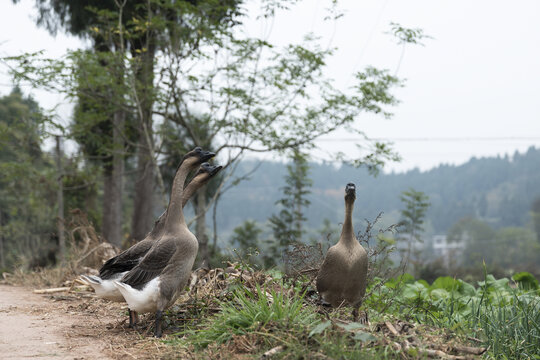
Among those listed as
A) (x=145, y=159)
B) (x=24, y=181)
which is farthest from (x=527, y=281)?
(x=24, y=181)

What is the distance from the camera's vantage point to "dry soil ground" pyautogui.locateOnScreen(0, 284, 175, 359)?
4000mm

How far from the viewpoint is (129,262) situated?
16.7ft

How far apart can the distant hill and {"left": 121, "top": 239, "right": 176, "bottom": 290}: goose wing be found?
171 ft

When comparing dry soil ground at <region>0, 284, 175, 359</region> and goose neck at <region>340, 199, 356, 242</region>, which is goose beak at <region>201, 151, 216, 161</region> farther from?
dry soil ground at <region>0, 284, 175, 359</region>

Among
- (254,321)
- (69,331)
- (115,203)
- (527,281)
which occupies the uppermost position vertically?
(115,203)

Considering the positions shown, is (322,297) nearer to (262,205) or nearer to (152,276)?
(152,276)

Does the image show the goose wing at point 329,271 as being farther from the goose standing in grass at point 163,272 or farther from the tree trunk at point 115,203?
the tree trunk at point 115,203

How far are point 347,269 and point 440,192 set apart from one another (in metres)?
103

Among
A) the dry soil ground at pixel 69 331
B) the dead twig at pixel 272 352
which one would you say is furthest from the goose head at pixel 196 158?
the dead twig at pixel 272 352

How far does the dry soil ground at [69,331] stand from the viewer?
4.00m

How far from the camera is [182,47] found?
455 inches

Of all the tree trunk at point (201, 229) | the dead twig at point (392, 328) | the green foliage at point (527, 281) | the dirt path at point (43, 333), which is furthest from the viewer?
the tree trunk at point (201, 229)

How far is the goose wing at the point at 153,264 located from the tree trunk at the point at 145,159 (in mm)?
7581

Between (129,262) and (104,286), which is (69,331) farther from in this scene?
(129,262)
